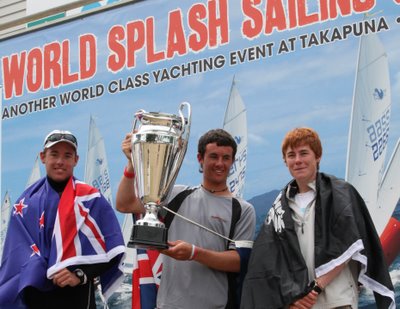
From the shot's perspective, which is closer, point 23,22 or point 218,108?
point 218,108

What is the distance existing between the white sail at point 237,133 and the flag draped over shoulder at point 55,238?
123 centimetres

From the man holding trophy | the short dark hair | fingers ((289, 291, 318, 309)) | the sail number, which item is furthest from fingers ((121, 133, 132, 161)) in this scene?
the sail number

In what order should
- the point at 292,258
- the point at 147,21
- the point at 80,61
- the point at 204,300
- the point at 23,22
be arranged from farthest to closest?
the point at 23,22 < the point at 80,61 < the point at 147,21 < the point at 204,300 < the point at 292,258

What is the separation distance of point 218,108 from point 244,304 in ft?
5.97

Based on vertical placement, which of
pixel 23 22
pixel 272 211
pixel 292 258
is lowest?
pixel 292 258

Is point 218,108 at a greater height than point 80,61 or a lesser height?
lesser

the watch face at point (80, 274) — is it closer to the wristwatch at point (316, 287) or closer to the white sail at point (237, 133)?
the wristwatch at point (316, 287)

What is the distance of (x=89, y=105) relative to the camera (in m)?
4.43

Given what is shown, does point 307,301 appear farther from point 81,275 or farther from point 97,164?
point 97,164

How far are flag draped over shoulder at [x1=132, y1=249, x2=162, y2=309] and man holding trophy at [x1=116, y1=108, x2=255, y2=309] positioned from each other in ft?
0.24

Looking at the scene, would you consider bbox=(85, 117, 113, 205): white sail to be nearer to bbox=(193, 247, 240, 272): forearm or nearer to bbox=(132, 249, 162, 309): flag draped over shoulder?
bbox=(132, 249, 162, 309): flag draped over shoulder

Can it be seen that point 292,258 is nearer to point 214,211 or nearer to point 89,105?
point 214,211

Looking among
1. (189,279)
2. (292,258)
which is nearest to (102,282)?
(189,279)

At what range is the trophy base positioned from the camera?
7.26 ft
